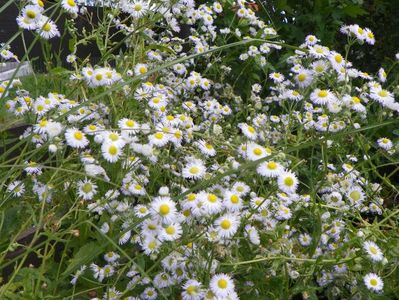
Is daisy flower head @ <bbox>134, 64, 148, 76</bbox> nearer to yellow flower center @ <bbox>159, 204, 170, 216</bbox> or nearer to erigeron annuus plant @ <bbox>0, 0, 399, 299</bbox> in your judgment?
erigeron annuus plant @ <bbox>0, 0, 399, 299</bbox>

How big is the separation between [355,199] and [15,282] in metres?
1.00

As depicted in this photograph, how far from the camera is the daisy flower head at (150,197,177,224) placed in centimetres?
112

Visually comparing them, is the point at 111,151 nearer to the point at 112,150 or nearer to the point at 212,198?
the point at 112,150

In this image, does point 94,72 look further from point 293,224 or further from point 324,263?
point 324,263

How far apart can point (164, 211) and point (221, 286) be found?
24 cm

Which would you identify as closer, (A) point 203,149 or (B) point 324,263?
(B) point 324,263

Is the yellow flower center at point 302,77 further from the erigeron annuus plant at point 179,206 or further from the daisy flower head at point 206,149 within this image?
the daisy flower head at point 206,149

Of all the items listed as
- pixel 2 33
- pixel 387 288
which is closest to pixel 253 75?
pixel 2 33

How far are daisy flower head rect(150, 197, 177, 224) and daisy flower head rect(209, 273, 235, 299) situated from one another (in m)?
0.20

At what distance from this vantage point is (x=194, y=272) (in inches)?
52.5

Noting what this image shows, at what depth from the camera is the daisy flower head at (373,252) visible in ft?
4.47

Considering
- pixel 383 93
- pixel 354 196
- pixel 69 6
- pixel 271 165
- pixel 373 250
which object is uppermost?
pixel 69 6

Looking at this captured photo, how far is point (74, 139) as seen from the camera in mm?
1399

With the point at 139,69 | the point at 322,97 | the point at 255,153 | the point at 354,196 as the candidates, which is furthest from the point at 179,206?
the point at 139,69
